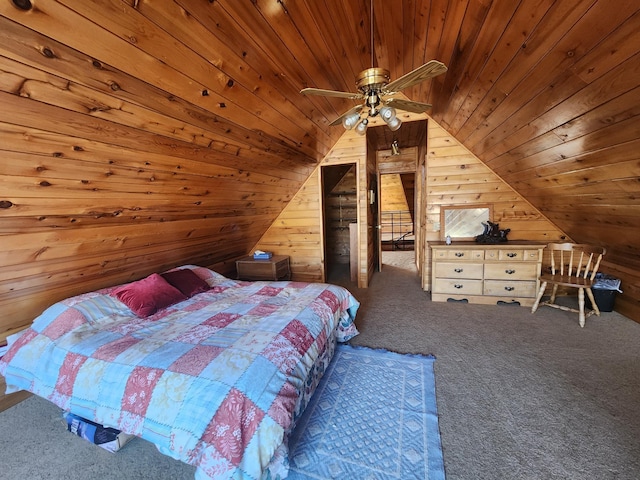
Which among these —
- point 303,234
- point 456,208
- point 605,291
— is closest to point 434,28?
point 456,208

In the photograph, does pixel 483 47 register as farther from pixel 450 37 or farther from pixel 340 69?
pixel 340 69

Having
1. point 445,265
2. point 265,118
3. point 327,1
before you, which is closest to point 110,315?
point 265,118

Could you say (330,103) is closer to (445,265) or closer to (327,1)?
(327,1)

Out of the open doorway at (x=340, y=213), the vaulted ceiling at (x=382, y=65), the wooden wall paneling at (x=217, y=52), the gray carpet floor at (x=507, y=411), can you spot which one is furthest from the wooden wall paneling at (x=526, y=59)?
the open doorway at (x=340, y=213)

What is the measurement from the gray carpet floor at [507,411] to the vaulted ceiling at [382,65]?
4.03 feet

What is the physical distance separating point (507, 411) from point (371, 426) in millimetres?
852

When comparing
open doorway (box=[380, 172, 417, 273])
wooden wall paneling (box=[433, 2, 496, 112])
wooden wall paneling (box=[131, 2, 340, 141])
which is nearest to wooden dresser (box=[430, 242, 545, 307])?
wooden wall paneling (box=[433, 2, 496, 112])

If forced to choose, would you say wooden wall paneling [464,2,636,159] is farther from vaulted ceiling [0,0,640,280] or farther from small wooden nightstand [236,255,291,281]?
small wooden nightstand [236,255,291,281]

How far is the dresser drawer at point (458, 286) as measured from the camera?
10.9 feet

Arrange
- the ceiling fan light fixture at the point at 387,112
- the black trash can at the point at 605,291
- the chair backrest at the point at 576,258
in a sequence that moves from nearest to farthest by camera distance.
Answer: the ceiling fan light fixture at the point at 387,112
the chair backrest at the point at 576,258
the black trash can at the point at 605,291

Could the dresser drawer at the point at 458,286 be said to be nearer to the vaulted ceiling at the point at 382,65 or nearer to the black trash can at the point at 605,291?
the black trash can at the point at 605,291

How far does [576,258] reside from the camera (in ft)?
11.0

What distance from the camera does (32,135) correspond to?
48.8 inches

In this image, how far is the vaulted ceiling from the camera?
108 cm
